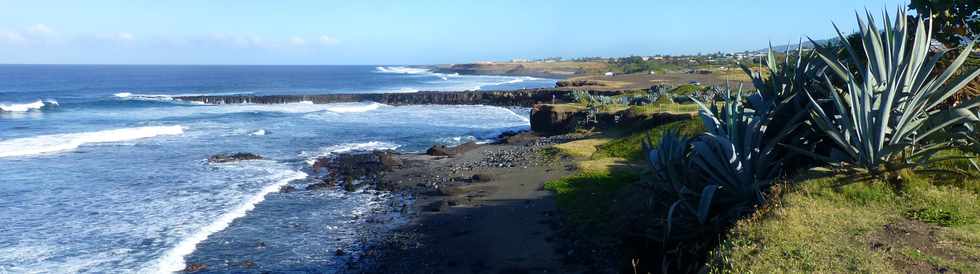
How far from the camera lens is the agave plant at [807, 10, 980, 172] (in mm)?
7219

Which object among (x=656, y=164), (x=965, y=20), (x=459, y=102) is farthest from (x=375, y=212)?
(x=459, y=102)

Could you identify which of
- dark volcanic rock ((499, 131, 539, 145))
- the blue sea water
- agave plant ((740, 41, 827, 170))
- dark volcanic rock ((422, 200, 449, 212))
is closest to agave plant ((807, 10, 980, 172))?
agave plant ((740, 41, 827, 170))

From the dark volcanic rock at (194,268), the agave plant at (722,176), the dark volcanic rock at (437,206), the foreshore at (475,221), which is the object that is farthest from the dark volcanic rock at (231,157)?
the agave plant at (722,176)

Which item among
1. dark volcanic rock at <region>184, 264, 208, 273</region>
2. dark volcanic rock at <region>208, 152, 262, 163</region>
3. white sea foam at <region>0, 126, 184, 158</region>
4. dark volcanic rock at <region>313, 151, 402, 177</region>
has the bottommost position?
dark volcanic rock at <region>184, 264, 208, 273</region>

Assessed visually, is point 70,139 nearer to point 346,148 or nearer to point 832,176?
point 346,148

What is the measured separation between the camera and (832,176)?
303 inches

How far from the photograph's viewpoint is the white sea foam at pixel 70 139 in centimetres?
3043

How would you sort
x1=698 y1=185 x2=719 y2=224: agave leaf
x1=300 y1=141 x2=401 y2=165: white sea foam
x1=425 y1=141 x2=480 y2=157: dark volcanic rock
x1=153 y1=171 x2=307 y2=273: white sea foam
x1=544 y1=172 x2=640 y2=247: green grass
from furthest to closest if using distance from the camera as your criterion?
x1=300 y1=141 x2=401 y2=165: white sea foam, x1=425 y1=141 x2=480 y2=157: dark volcanic rock, x1=153 y1=171 x2=307 y2=273: white sea foam, x1=544 y1=172 x2=640 y2=247: green grass, x1=698 y1=185 x2=719 y2=224: agave leaf

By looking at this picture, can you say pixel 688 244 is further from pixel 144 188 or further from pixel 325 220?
pixel 144 188

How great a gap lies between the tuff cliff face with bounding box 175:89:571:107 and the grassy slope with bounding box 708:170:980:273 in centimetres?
5247

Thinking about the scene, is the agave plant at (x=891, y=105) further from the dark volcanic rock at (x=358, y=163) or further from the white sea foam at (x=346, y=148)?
the white sea foam at (x=346, y=148)

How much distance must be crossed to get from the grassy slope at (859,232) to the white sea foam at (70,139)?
3056 cm

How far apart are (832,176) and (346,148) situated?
2530 cm

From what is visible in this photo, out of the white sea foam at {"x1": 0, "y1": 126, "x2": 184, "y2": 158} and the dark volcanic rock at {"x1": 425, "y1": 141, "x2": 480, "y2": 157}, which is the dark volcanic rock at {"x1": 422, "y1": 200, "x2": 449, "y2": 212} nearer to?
the dark volcanic rock at {"x1": 425, "y1": 141, "x2": 480, "y2": 157}
